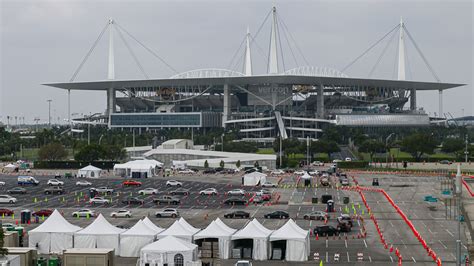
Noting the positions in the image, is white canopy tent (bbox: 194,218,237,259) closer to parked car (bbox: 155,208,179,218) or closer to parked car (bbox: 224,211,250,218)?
parked car (bbox: 224,211,250,218)

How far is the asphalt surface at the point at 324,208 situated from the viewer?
3894 cm

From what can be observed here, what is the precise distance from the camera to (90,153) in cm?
10688

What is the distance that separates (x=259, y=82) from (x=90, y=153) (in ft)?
234

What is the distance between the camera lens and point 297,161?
110500 mm

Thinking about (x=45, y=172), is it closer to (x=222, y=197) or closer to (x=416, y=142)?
(x=222, y=197)

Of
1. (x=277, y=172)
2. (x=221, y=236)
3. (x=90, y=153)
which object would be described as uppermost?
(x=90, y=153)

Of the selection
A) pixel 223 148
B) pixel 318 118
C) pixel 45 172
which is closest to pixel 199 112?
pixel 318 118

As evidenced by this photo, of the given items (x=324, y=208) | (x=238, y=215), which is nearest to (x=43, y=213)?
(x=238, y=215)

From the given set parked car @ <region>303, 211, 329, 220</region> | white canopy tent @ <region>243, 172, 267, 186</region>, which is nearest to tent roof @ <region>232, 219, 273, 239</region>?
parked car @ <region>303, 211, 329, 220</region>

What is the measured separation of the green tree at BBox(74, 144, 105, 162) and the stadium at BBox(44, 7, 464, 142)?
208 ft

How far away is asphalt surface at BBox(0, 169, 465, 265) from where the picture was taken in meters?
38.9

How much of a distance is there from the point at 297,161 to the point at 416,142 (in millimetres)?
18511

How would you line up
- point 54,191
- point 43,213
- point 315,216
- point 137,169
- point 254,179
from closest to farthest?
point 315,216 < point 43,213 < point 54,191 < point 254,179 < point 137,169

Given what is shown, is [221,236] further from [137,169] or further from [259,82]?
[259,82]
